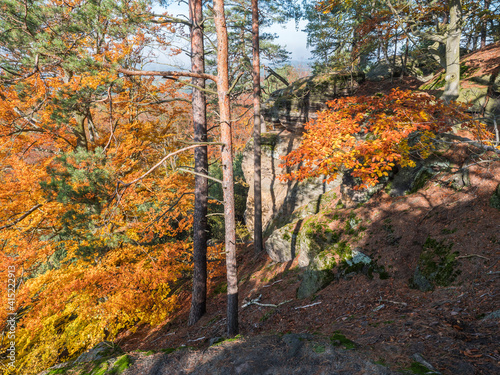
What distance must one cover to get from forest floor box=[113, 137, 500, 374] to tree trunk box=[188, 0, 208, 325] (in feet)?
2.77

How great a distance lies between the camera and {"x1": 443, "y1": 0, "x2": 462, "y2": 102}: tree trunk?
7598mm

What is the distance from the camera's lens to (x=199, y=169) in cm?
692

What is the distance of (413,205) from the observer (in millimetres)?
6953

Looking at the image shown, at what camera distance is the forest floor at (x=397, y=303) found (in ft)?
10.1

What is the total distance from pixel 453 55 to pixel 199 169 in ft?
30.3

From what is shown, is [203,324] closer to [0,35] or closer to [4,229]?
[4,229]

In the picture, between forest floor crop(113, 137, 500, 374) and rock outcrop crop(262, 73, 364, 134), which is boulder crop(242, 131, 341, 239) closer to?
rock outcrop crop(262, 73, 364, 134)

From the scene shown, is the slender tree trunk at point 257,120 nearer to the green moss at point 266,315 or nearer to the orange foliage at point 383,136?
the orange foliage at point 383,136

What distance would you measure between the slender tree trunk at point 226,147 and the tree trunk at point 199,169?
1901 mm

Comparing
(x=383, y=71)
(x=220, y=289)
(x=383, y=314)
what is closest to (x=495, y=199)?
(x=383, y=314)

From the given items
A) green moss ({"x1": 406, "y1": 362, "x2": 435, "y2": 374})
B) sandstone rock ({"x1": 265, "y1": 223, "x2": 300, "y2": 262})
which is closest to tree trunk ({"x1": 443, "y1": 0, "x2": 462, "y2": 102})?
sandstone rock ({"x1": 265, "y1": 223, "x2": 300, "y2": 262})

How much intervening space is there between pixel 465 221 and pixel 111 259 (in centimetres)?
1033

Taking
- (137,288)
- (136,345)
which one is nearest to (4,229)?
(137,288)

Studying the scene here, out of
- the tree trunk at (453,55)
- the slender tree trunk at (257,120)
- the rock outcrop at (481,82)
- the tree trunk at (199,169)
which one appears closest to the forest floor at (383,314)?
the rock outcrop at (481,82)
